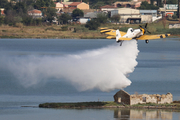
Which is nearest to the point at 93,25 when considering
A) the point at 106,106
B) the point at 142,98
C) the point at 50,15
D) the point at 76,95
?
the point at 50,15

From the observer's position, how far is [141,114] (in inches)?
1879

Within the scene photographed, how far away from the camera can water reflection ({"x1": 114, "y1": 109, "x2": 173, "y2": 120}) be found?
154 feet

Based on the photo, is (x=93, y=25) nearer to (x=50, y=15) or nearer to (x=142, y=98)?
(x=50, y=15)

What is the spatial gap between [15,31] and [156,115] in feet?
376

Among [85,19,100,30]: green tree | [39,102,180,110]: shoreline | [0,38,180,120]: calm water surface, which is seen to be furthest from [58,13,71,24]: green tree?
[39,102,180,110]: shoreline

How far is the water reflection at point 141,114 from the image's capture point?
47062mm

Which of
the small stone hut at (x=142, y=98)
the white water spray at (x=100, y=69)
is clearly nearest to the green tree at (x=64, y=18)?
the white water spray at (x=100, y=69)

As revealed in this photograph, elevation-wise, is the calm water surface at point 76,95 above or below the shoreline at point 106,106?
below

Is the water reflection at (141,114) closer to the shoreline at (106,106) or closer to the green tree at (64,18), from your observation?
the shoreline at (106,106)

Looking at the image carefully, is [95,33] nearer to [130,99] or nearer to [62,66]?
[62,66]

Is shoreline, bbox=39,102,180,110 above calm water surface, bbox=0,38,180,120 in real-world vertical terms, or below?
above

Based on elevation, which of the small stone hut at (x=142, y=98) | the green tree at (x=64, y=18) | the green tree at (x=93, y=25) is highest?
the green tree at (x=64, y=18)

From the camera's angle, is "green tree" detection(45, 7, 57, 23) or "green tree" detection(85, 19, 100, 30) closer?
"green tree" detection(85, 19, 100, 30)

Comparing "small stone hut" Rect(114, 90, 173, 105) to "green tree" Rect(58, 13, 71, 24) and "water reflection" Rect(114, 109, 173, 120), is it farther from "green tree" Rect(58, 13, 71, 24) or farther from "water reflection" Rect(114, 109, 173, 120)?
"green tree" Rect(58, 13, 71, 24)
